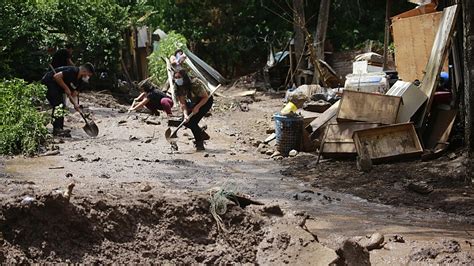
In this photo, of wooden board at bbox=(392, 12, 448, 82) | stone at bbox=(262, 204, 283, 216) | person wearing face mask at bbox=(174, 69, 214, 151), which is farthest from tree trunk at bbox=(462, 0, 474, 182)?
person wearing face mask at bbox=(174, 69, 214, 151)

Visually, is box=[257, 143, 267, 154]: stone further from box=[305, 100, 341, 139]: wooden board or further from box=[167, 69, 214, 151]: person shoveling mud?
box=[167, 69, 214, 151]: person shoveling mud

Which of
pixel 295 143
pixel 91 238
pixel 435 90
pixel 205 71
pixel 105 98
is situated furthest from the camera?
pixel 205 71

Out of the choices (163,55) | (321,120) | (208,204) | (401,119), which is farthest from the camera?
(163,55)

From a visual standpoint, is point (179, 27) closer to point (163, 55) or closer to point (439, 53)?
point (163, 55)

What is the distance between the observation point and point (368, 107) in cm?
955

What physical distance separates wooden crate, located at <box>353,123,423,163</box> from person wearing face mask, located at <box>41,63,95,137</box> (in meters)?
5.08

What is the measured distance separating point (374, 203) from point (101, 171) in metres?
3.50

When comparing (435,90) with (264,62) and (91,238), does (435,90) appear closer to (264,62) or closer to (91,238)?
(91,238)

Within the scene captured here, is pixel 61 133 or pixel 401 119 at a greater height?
pixel 401 119

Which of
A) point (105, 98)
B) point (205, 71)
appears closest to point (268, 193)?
point (105, 98)

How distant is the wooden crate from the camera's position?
9078 mm

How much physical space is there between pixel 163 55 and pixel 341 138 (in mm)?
12163

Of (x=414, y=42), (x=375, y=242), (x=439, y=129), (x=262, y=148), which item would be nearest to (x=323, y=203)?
(x=375, y=242)

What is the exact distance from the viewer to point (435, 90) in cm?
962
